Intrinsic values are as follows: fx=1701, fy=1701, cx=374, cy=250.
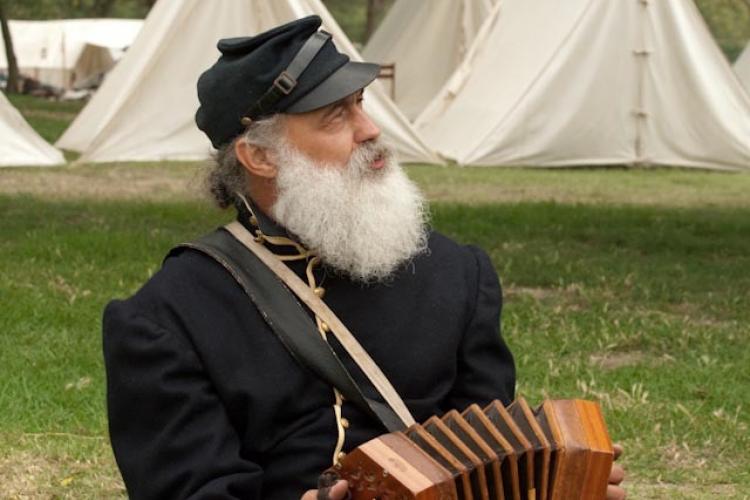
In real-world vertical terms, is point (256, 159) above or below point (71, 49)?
above

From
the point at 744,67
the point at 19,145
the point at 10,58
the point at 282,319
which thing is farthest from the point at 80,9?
the point at 282,319

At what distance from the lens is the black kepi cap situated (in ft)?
10.5

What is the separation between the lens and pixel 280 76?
3.19m

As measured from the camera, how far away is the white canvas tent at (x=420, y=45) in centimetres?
2445

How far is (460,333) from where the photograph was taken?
130 inches

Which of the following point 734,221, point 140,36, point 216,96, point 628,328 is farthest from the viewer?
point 140,36

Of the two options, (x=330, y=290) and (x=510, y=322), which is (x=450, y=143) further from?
(x=330, y=290)

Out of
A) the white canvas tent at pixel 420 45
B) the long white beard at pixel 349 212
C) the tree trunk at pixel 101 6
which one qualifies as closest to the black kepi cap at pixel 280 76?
the long white beard at pixel 349 212

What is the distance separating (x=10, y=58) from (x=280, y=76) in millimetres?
31170

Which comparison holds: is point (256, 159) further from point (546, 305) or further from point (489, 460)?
point (546, 305)

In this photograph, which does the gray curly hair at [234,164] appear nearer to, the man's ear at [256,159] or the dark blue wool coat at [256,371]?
the man's ear at [256,159]

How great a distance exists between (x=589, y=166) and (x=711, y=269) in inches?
326

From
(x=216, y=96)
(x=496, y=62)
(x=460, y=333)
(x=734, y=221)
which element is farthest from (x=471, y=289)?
(x=496, y=62)

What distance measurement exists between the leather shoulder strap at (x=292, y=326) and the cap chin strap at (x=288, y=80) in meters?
0.28
